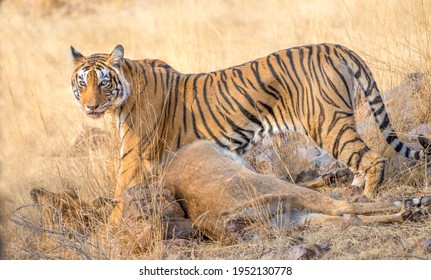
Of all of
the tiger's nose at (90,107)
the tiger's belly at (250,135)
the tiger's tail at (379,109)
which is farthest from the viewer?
the tiger's belly at (250,135)

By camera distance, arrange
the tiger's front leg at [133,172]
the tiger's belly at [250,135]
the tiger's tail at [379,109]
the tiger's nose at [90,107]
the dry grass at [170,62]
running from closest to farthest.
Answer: the dry grass at [170,62] → the tiger's front leg at [133,172] → the tiger's tail at [379,109] → the tiger's nose at [90,107] → the tiger's belly at [250,135]

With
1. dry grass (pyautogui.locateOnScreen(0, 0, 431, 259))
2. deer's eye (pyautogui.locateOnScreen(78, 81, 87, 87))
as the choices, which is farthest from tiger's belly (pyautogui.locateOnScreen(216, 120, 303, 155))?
deer's eye (pyautogui.locateOnScreen(78, 81, 87, 87))

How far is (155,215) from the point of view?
231 inches

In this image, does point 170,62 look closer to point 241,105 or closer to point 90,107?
point 241,105

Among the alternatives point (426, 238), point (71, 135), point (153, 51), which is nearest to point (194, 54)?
point (71, 135)

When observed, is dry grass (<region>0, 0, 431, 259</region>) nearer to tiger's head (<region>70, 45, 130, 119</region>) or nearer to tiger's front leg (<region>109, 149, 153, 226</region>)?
tiger's front leg (<region>109, 149, 153, 226</region>)

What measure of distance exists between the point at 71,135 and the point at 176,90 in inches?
112

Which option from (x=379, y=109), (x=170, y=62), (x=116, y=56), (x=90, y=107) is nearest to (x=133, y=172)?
(x=90, y=107)

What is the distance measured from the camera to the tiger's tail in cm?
688

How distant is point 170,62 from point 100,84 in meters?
4.15

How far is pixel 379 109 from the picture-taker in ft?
23.0

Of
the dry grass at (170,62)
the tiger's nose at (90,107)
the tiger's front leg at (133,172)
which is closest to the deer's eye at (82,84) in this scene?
the tiger's nose at (90,107)

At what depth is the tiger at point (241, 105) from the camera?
6895 millimetres

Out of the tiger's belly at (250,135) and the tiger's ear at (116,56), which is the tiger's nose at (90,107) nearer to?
the tiger's ear at (116,56)
